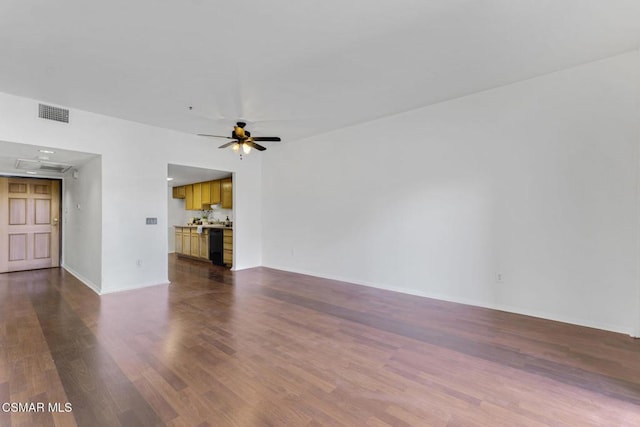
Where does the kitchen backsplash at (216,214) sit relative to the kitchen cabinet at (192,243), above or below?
above

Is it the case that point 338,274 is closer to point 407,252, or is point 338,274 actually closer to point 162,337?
point 407,252

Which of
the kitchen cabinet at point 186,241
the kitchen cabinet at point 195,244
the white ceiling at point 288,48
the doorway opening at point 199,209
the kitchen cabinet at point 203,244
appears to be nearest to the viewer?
the white ceiling at point 288,48

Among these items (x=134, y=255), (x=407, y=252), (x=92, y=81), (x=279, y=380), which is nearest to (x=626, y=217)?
(x=407, y=252)

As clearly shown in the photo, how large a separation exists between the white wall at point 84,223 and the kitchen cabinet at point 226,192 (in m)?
2.66

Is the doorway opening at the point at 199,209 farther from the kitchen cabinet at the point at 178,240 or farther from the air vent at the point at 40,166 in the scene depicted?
the air vent at the point at 40,166

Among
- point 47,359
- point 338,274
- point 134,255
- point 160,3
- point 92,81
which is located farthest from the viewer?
point 338,274

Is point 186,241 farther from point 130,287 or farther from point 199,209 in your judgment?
point 130,287

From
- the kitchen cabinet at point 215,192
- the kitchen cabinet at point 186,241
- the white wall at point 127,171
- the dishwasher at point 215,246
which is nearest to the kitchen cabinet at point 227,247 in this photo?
the dishwasher at point 215,246

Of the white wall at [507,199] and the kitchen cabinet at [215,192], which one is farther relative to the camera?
the kitchen cabinet at [215,192]

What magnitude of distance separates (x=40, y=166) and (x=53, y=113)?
2335 millimetres

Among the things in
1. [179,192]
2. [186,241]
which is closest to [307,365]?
[186,241]

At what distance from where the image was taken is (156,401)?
185 cm

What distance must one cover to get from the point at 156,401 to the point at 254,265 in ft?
15.2

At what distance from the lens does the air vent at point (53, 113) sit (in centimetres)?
377
